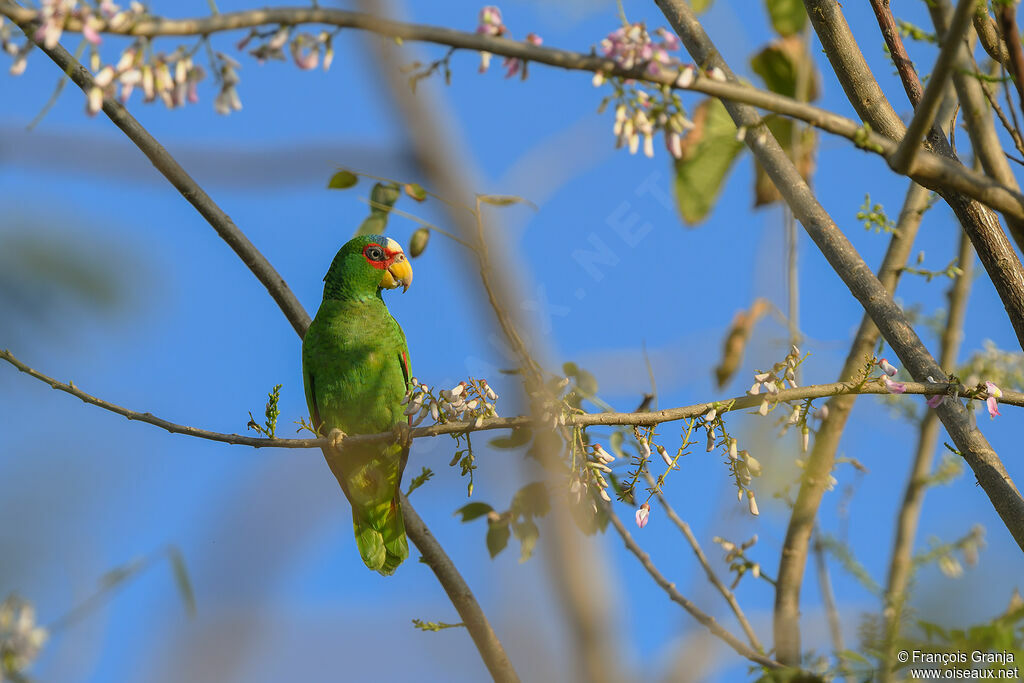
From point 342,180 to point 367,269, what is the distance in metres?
2.05

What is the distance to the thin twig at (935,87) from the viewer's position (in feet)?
5.41

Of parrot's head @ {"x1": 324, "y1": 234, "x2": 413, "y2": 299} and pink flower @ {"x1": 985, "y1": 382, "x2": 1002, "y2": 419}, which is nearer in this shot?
pink flower @ {"x1": 985, "y1": 382, "x2": 1002, "y2": 419}

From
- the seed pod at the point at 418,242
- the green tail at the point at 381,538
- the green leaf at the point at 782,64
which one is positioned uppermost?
the green leaf at the point at 782,64

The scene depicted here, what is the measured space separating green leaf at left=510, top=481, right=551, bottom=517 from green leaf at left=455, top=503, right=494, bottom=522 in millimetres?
139

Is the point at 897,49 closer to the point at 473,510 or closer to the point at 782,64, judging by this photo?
the point at 782,64

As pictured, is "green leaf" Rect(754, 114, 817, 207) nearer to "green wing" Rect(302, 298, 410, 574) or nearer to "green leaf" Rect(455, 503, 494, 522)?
"green leaf" Rect(455, 503, 494, 522)

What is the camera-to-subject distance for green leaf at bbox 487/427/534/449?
3.16 meters

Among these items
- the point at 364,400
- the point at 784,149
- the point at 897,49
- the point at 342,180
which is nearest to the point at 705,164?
the point at 784,149

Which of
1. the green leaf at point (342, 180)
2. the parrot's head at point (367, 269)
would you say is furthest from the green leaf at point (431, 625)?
the parrot's head at point (367, 269)

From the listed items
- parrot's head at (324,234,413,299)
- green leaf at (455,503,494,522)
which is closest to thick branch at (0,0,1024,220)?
green leaf at (455,503,494,522)

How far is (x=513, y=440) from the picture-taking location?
3215 millimetres

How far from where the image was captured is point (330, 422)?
486 cm

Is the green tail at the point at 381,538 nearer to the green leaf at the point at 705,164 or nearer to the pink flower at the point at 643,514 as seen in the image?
the green leaf at the point at 705,164

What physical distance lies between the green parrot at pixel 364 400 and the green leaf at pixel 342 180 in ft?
5.62
